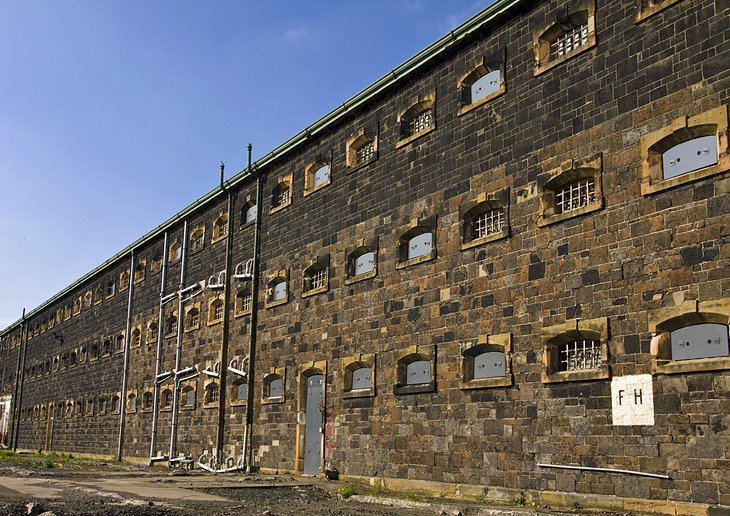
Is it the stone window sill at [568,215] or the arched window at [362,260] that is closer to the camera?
the stone window sill at [568,215]

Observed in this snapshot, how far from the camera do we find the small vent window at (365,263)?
18.8 meters

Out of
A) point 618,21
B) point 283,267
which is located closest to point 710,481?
point 618,21

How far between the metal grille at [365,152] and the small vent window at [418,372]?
5.31 meters

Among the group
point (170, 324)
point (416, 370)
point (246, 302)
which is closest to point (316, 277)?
point (246, 302)

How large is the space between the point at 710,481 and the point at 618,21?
24.3 feet

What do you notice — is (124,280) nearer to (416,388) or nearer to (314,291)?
(314,291)

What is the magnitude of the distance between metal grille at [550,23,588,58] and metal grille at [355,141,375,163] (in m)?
5.77

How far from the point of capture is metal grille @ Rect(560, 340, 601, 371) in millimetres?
13008

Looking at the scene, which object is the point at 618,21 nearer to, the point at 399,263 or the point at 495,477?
the point at 399,263

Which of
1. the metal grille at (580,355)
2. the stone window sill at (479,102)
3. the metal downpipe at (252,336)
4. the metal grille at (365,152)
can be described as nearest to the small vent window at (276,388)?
the metal downpipe at (252,336)

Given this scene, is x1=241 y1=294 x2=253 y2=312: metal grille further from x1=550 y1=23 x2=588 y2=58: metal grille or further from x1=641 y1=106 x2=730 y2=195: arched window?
x1=641 y1=106 x2=730 y2=195: arched window

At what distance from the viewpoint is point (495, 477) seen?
14.3 m

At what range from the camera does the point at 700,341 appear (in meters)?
11.5

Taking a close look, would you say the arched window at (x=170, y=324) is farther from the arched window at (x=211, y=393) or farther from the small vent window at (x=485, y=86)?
the small vent window at (x=485, y=86)
